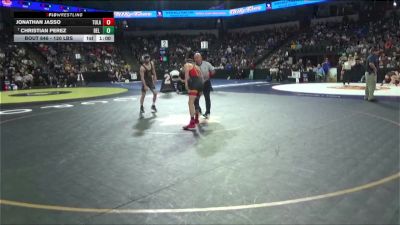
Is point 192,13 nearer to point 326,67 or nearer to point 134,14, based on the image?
point 134,14

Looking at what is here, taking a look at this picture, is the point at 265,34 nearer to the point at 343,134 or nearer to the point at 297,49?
the point at 297,49

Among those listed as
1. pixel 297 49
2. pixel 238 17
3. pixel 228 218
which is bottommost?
pixel 228 218

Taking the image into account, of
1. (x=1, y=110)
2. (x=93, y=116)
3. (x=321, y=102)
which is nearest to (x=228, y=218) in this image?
(x=93, y=116)

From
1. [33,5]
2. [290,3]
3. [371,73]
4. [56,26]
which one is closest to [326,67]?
[290,3]

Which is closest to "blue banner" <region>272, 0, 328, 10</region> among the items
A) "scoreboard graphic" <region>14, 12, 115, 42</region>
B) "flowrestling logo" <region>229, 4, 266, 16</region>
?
"flowrestling logo" <region>229, 4, 266, 16</region>

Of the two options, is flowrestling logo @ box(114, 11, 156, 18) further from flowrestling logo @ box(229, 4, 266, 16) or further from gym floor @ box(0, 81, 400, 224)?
gym floor @ box(0, 81, 400, 224)

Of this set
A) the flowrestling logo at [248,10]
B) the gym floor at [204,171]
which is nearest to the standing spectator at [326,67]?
the flowrestling logo at [248,10]

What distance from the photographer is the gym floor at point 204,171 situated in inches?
135

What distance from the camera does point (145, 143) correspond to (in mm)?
6422

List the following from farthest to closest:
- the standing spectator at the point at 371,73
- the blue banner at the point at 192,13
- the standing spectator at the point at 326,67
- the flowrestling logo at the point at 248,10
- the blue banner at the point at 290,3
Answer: the blue banner at the point at 192,13, the flowrestling logo at the point at 248,10, the blue banner at the point at 290,3, the standing spectator at the point at 326,67, the standing spectator at the point at 371,73

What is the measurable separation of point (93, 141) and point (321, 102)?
808cm

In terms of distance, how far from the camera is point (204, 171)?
471 cm

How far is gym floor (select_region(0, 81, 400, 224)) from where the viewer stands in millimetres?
3418

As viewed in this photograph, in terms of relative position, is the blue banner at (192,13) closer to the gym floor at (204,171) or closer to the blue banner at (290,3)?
the blue banner at (290,3)
